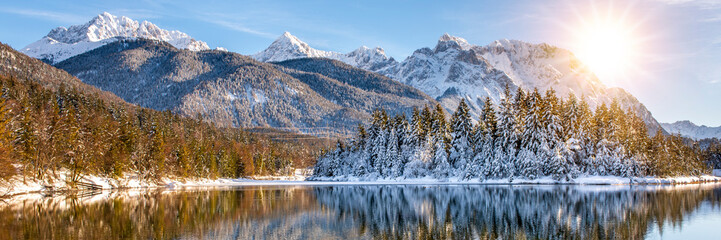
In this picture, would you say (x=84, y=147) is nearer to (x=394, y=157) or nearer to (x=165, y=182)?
(x=165, y=182)

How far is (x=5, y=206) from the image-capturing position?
40.9 meters

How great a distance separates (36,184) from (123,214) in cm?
3375

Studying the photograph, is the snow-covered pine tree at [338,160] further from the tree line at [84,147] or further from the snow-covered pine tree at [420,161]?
the snow-covered pine tree at [420,161]

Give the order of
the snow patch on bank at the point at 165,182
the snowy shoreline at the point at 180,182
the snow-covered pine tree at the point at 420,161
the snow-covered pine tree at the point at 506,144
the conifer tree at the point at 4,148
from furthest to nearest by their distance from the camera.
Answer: the snow-covered pine tree at the point at 420,161
the snow-covered pine tree at the point at 506,144
the snow patch on bank at the point at 165,182
the snowy shoreline at the point at 180,182
the conifer tree at the point at 4,148

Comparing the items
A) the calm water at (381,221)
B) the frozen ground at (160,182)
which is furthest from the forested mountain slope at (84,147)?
the calm water at (381,221)

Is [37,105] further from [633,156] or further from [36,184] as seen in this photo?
[633,156]

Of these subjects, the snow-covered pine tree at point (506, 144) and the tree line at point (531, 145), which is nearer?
the tree line at point (531, 145)

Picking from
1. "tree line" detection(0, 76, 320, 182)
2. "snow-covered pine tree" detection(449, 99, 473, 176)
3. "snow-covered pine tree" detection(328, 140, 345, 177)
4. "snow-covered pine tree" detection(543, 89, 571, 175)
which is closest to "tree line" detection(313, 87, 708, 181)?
"snow-covered pine tree" detection(449, 99, 473, 176)

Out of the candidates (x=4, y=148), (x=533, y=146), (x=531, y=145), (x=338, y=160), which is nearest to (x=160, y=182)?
(x=338, y=160)

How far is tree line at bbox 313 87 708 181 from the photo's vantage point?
74.4 metres

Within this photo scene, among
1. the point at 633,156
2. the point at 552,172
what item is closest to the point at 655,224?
the point at 552,172

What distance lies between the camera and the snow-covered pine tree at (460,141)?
282ft

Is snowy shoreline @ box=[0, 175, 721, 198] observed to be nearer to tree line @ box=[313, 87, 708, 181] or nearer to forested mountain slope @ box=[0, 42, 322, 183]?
tree line @ box=[313, 87, 708, 181]

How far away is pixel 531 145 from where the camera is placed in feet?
243
